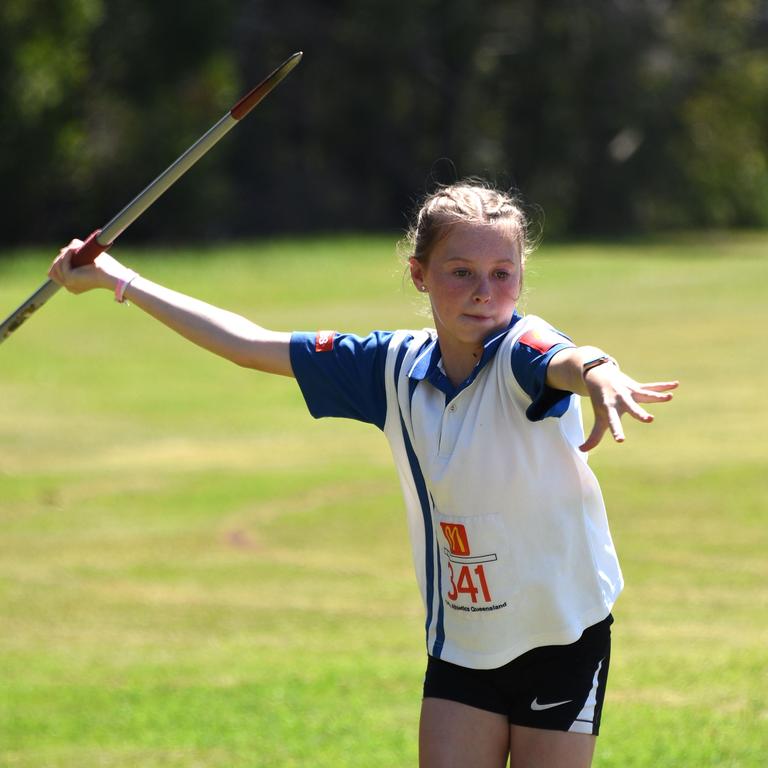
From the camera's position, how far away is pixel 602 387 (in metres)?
3.22

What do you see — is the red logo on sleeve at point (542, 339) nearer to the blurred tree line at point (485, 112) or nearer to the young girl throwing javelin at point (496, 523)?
the young girl throwing javelin at point (496, 523)

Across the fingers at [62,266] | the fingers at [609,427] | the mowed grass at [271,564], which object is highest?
the fingers at [62,266]

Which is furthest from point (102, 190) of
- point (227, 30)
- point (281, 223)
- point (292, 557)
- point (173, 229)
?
point (292, 557)

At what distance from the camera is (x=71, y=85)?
34750 millimetres

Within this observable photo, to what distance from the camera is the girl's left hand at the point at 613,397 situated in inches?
123

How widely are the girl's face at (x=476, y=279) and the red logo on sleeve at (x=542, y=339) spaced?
0.45 feet

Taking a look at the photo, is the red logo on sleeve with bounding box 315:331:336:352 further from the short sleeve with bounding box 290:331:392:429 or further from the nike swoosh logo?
the nike swoosh logo

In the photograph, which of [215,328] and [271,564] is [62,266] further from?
[271,564]

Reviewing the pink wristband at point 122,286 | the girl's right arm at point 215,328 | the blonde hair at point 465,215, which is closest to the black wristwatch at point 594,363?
the blonde hair at point 465,215

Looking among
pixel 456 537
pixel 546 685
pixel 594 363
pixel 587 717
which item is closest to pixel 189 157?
pixel 456 537

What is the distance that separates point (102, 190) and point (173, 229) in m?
2.50

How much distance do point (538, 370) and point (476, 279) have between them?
357mm

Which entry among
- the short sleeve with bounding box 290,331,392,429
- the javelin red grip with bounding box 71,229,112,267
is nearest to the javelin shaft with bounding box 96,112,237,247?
the javelin red grip with bounding box 71,229,112,267

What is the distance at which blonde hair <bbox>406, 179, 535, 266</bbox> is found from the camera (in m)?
3.77
